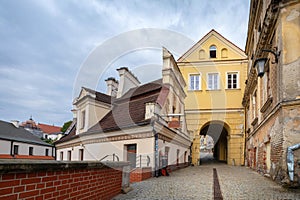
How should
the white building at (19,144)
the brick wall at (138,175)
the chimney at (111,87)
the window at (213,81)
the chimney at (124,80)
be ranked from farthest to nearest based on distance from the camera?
1. the white building at (19,144)
2. the window at (213,81)
3. the chimney at (111,87)
4. the chimney at (124,80)
5. the brick wall at (138,175)

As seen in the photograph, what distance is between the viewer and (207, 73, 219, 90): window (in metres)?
24.3

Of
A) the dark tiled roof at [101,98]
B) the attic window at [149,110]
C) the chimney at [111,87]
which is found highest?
the chimney at [111,87]

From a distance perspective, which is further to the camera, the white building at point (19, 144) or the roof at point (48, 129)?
the roof at point (48, 129)

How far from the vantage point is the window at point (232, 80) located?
24172mm

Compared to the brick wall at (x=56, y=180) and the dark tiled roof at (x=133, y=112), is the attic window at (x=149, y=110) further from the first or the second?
the brick wall at (x=56, y=180)

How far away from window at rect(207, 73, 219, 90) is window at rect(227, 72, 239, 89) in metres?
1.04

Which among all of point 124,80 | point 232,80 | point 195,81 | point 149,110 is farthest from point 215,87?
point 149,110

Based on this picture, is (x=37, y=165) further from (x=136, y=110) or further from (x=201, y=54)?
(x=201, y=54)

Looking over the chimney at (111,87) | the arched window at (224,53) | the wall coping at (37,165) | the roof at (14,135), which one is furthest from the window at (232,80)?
the roof at (14,135)

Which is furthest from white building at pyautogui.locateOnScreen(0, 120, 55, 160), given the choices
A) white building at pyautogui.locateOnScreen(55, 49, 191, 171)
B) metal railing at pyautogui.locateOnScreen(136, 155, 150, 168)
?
metal railing at pyautogui.locateOnScreen(136, 155, 150, 168)

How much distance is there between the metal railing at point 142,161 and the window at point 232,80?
14578mm

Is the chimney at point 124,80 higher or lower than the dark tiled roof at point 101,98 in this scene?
higher

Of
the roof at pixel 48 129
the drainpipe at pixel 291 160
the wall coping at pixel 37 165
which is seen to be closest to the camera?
the wall coping at pixel 37 165

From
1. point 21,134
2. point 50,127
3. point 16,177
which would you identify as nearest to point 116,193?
point 16,177
